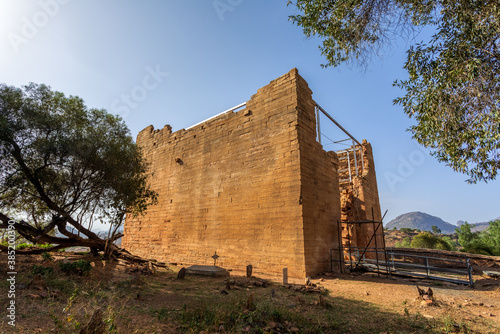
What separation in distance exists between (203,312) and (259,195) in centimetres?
542

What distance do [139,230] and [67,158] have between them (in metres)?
8.00

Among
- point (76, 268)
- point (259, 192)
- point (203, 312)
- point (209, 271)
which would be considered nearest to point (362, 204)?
point (259, 192)

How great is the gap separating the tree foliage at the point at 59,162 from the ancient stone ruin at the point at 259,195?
3.25 m

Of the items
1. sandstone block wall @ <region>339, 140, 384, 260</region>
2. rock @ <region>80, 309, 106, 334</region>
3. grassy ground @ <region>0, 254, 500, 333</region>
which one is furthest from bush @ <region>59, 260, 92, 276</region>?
sandstone block wall @ <region>339, 140, 384, 260</region>

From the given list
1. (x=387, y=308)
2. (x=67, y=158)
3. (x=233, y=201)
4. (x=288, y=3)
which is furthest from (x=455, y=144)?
(x=67, y=158)

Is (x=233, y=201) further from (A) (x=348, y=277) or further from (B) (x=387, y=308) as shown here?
(B) (x=387, y=308)

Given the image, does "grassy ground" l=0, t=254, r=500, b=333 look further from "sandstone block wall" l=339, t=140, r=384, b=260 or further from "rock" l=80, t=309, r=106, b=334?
"sandstone block wall" l=339, t=140, r=384, b=260

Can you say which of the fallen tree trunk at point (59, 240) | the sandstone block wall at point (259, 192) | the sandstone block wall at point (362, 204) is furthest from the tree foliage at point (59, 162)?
the sandstone block wall at point (362, 204)

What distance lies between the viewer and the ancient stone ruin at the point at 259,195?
8633mm

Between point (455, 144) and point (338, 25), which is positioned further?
point (338, 25)

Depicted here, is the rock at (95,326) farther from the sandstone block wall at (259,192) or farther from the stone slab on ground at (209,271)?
the sandstone block wall at (259,192)

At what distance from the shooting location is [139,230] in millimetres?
15094

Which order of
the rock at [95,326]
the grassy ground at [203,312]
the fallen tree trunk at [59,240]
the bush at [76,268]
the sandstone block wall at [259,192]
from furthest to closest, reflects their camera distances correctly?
the sandstone block wall at [259,192], the fallen tree trunk at [59,240], the bush at [76,268], the grassy ground at [203,312], the rock at [95,326]

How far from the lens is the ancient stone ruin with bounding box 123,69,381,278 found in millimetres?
8633
